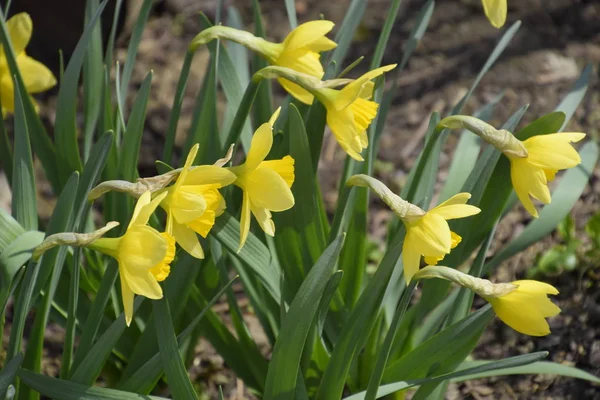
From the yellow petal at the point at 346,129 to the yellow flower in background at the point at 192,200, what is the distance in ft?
0.78

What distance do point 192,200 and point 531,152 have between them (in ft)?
2.08

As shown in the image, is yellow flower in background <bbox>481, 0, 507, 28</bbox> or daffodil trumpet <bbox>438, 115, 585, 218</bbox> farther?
yellow flower in background <bbox>481, 0, 507, 28</bbox>

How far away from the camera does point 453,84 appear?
3.28 m

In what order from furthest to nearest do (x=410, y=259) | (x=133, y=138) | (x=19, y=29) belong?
(x=19, y=29), (x=133, y=138), (x=410, y=259)

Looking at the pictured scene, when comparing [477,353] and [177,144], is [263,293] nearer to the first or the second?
[477,353]

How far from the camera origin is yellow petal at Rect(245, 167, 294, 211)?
4.53ft

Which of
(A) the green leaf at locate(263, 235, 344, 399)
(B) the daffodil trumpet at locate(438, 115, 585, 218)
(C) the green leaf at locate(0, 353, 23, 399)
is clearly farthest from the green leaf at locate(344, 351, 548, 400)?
(C) the green leaf at locate(0, 353, 23, 399)

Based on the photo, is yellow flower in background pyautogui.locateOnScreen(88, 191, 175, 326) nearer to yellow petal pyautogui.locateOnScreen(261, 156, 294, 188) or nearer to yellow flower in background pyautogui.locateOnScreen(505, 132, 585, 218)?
yellow petal pyautogui.locateOnScreen(261, 156, 294, 188)

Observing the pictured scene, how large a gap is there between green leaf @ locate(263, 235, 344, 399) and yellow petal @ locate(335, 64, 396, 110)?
0.85 ft

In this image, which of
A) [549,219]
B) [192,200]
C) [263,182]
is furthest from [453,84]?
[192,200]

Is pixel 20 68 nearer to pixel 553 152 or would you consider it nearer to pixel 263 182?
→ pixel 263 182

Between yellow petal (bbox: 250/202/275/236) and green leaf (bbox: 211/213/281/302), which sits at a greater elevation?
yellow petal (bbox: 250/202/275/236)

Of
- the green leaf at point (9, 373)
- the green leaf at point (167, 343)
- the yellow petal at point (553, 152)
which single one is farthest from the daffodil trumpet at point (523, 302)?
the green leaf at point (9, 373)

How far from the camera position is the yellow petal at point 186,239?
4.60 ft
